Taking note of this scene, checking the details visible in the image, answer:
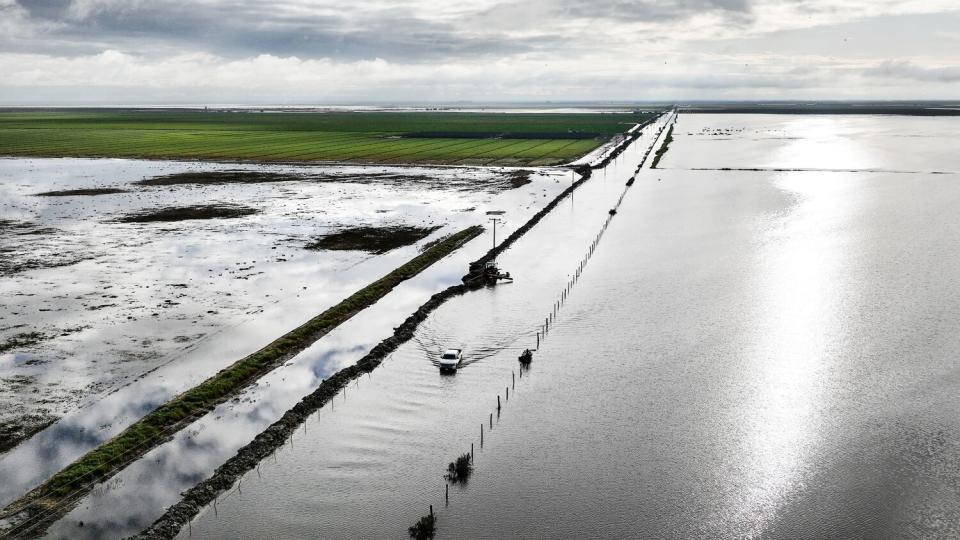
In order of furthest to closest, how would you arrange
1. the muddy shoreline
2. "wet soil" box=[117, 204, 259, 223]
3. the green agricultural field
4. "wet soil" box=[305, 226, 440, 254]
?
the green agricultural field < "wet soil" box=[117, 204, 259, 223] < "wet soil" box=[305, 226, 440, 254] < the muddy shoreline

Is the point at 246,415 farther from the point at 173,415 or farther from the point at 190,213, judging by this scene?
the point at 190,213

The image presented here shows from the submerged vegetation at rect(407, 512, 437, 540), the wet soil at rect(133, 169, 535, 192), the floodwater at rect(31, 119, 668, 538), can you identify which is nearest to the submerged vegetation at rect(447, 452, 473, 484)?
the submerged vegetation at rect(407, 512, 437, 540)

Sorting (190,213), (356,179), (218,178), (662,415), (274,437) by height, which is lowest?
(662,415)

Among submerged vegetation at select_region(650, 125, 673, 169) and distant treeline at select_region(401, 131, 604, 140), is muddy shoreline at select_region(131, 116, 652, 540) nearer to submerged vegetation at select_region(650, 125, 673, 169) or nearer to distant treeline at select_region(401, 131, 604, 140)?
submerged vegetation at select_region(650, 125, 673, 169)

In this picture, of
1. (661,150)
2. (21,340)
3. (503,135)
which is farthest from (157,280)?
(503,135)

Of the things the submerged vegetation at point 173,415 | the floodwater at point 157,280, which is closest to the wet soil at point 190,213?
the floodwater at point 157,280

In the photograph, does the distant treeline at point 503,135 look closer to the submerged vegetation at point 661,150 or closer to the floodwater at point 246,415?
the submerged vegetation at point 661,150
